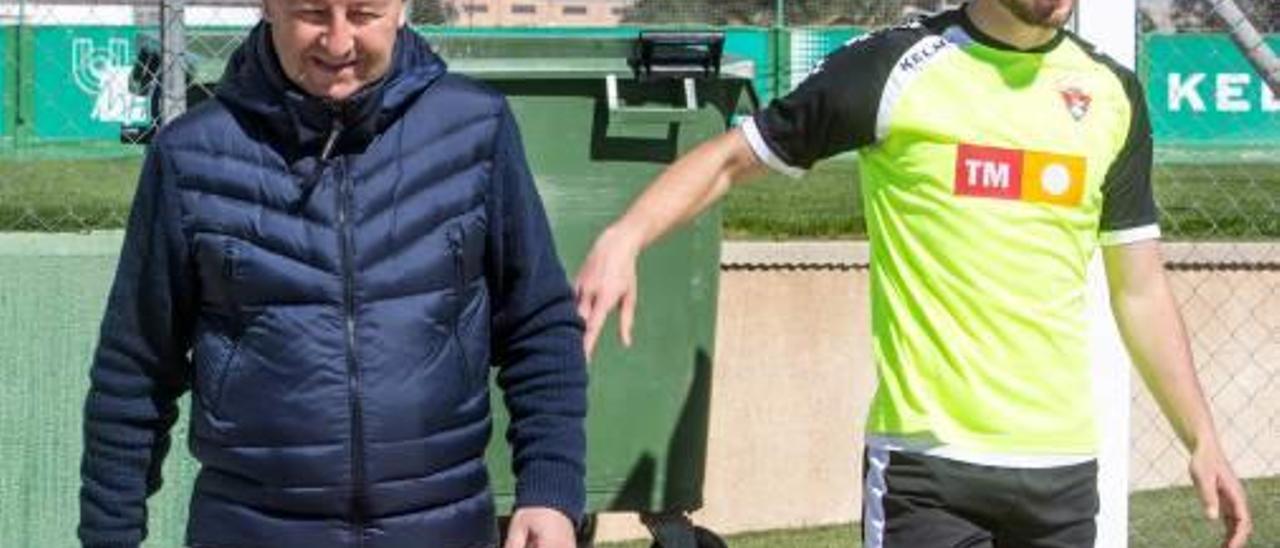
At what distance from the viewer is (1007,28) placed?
157 inches

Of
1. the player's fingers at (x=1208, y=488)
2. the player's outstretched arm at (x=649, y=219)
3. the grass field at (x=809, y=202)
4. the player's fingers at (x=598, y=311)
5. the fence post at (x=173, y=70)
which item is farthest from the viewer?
the grass field at (x=809, y=202)

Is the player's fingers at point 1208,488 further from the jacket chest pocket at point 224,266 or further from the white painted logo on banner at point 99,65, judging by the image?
the white painted logo on banner at point 99,65

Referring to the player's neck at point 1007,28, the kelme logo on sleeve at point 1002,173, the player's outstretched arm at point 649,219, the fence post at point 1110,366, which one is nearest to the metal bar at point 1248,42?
the fence post at point 1110,366

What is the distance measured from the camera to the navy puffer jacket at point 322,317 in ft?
9.62

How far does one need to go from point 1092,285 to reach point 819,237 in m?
3.87

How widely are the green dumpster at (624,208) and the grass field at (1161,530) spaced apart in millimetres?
1598

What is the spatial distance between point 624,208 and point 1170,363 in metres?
1.71

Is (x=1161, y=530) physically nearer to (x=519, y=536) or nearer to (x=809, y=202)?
(x=809, y=202)

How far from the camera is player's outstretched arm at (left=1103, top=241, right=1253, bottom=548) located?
411cm

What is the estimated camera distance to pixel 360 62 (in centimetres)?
293

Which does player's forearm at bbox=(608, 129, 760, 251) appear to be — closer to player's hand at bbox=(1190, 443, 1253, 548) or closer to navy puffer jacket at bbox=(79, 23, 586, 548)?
navy puffer jacket at bbox=(79, 23, 586, 548)

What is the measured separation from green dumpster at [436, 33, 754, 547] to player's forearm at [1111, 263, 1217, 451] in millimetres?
1549

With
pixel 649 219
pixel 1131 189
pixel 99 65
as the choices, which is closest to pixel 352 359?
pixel 649 219

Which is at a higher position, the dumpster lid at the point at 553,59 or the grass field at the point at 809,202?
the dumpster lid at the point at 553,59
